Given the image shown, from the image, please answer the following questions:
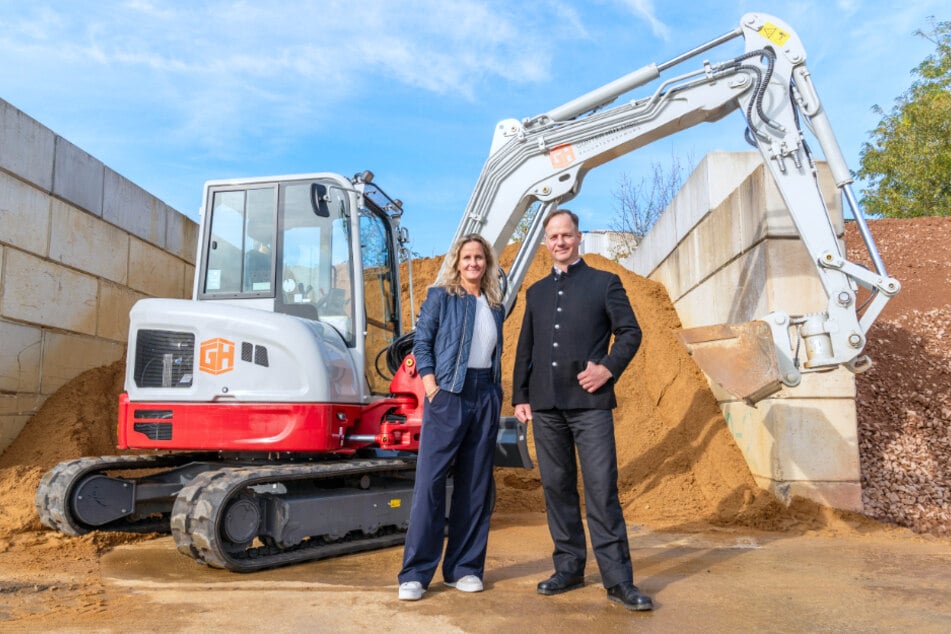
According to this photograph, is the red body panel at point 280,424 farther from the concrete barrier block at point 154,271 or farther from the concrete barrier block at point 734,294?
the concrete barrier block at point 154,271

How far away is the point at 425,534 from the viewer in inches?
149

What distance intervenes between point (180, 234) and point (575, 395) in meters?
7.58

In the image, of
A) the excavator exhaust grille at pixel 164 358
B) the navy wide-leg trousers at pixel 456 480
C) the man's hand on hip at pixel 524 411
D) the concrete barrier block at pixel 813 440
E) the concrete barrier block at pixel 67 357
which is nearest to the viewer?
the navy wide-leg trousers at pixel 456 480

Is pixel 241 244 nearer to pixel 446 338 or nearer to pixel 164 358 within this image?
pixel 164 358

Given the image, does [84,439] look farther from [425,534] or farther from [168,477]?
[425,534]

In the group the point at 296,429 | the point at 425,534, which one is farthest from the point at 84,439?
the point at 425,534

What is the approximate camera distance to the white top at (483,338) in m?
3.91

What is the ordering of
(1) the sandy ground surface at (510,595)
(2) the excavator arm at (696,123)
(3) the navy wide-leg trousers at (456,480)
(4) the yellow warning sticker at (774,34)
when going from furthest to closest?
(4) the yellow warning sticker at (774,34) < (2) the excavator arm at (696,123) < (3) the navy wide-leg trousers at (456,480) < (1) the sandy ground surface at (510,595)

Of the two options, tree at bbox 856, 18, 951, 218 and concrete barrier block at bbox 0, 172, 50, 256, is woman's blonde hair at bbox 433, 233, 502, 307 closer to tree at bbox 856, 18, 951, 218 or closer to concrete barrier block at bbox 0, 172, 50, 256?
concrete barrier block at bbox 0, 172, 50, 256

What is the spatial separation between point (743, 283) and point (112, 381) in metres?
6.32

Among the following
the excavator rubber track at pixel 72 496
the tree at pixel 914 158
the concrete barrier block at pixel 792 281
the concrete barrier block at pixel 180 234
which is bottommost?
the excavator rubber track at pixel 72 496

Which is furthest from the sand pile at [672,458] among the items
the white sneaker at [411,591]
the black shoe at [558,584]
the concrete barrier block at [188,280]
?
the concrete barrier block at [188,280]

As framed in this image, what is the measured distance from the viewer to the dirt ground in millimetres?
3467

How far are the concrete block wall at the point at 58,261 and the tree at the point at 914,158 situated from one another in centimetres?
1764
